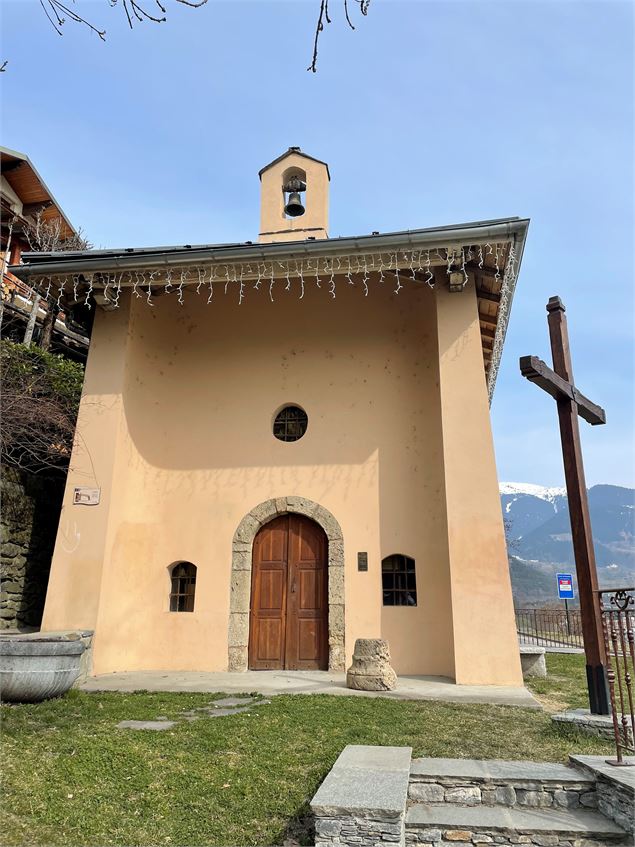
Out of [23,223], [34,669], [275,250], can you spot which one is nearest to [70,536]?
[34,669]

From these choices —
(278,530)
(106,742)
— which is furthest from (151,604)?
(106,742)

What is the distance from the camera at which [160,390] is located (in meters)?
9.20

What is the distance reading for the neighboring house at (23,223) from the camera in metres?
12.2

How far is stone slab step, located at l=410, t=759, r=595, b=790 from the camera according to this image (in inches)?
124

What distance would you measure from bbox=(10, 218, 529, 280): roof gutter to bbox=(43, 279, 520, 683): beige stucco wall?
0.98m

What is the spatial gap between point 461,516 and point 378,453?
66.2 inches

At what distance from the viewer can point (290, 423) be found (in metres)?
8.89

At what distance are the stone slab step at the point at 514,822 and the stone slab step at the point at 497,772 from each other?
0.13 m

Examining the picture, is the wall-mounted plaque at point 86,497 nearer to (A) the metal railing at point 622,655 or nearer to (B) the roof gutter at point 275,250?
(B) the roof gutter at point 275,250

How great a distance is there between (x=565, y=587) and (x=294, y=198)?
41.7 feet

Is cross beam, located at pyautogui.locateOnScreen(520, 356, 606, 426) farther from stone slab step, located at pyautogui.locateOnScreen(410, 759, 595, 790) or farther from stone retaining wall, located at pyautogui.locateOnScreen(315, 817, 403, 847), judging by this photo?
stone retaining wall, located at pyautogui.locateOnScreen(315, 817, 403, 847)

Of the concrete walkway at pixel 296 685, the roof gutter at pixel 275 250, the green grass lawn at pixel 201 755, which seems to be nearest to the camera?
the green grass lawn at pixel 201 755

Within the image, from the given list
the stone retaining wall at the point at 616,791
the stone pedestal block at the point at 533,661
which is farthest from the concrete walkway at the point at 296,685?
the stone retaining wall at the point at 616,791

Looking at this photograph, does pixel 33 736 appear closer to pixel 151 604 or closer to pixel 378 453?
pixel 151 604
